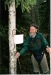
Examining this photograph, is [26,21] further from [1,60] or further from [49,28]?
[1,60]

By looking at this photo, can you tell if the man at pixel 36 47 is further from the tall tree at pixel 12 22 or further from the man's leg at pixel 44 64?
the tall tree at pixel 12 22

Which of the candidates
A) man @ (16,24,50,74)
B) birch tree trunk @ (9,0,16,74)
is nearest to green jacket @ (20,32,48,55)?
man @ (16,24,50,74)

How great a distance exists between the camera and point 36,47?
645 cm

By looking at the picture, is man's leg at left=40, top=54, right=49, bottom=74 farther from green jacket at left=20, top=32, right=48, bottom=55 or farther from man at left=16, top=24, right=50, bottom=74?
green jacket at left=20, top=32, right=48, bottom=55

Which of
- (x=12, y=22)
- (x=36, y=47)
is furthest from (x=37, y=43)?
(x=12, y=22)

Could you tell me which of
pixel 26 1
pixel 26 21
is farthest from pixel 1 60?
pixel 26 1

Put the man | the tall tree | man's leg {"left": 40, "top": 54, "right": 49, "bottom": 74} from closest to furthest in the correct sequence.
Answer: the tall tree < the man < man's leg {"left": 40, "top": 54, "right": 49, "bottom": 74}

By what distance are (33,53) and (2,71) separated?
1.86 m

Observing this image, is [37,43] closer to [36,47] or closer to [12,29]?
[36,47]

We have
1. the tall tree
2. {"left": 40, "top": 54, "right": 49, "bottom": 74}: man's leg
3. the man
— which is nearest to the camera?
the tall tree

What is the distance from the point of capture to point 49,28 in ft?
30.6

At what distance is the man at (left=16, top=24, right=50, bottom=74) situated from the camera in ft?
21.1

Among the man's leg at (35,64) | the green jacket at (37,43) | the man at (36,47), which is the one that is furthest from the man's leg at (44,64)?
the green jacket at (37,43)

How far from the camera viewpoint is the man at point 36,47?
6441 mm
